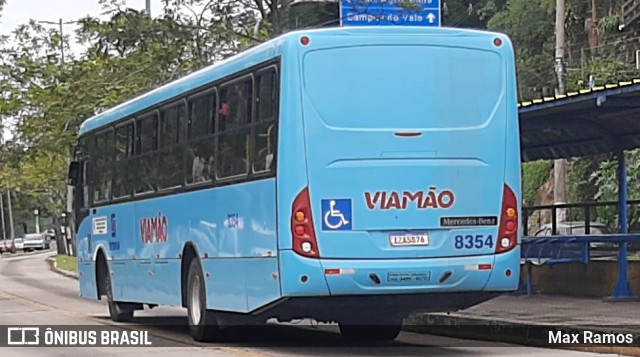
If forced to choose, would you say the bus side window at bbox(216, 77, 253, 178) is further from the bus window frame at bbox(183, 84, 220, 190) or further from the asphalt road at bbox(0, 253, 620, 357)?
the asphalt road at bbox(0, 253, 620, 357)

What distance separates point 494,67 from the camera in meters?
14.0

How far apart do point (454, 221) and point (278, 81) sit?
242 cm

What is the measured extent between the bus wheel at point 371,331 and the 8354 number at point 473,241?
2735 mm

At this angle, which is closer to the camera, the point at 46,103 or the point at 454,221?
the point at 454,221

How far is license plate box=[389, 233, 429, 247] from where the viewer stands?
13.4 metres

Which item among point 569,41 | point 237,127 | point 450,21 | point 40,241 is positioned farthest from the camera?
point 40,241

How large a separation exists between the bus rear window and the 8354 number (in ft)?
4.00

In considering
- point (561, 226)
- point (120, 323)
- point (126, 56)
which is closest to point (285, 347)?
point (120, 323)

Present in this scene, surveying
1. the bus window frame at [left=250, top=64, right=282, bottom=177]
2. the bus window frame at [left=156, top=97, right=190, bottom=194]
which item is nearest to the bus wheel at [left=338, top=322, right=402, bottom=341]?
the bus window frame at [left=156, top=97, right=190, bottom=194]

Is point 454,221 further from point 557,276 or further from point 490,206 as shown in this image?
point 557,276

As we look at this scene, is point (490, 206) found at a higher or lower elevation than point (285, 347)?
higher

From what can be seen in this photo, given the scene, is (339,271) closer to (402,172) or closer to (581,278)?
(402,172)

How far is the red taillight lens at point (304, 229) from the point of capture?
43.3 ft

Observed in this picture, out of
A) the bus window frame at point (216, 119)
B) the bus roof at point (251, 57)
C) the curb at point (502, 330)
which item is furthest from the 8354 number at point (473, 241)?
the bus roof at point (251, 57)
